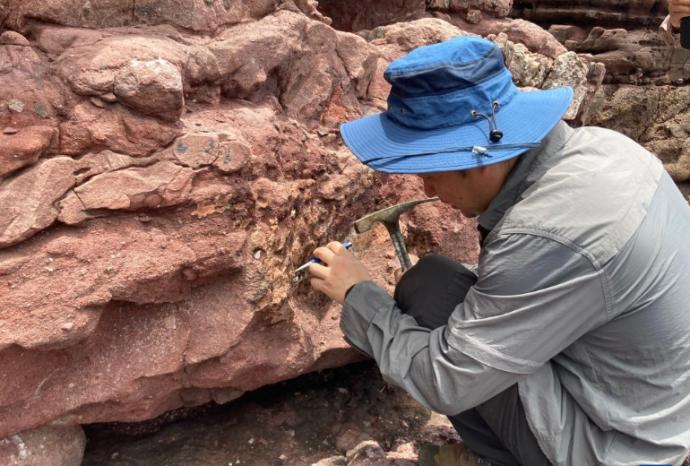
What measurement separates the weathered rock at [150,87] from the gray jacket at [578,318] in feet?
2.87

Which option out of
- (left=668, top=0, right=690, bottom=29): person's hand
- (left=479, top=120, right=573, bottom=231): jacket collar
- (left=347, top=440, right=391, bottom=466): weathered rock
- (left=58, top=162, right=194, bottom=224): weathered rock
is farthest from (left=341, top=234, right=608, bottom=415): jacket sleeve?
(left=668, top=0, right=690, bottom=29): person's hand

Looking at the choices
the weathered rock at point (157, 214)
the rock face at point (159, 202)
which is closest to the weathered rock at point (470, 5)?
the rock face at point (159, 202)

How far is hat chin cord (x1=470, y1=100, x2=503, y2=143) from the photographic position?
1.34 m

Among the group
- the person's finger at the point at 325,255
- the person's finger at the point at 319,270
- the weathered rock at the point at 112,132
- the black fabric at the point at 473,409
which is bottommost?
the black fabric at the point at 473,409

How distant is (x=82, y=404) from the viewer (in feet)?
5.55

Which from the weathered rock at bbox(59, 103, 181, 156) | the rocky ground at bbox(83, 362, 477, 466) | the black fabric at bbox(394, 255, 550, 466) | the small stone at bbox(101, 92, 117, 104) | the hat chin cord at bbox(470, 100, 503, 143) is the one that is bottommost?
the rocky ground at bbox(83, 362, 477, 466)

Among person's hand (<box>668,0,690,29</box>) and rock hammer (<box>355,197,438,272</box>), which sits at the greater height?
person's hand (<box>668,0,690,29</box>)

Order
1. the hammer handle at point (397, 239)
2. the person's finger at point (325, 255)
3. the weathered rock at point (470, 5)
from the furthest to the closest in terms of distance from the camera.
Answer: the weathered rock at point (470, 5), the hammer handle at point (397, 239), the person's finger at point (325, 255)

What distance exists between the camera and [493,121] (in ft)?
4.51

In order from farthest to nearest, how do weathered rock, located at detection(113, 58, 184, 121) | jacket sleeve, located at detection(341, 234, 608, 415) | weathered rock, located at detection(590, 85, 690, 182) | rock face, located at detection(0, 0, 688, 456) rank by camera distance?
weathered rock, located at detection(590, 85, 690, 182)
weathered rock, located at detection(113, 58, 184, 121)
rock face, located at detection(0, 0, 688, 456)
jacket sleeve, located at detection(341, 234, 608, 415)

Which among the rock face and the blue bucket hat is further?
the rock face

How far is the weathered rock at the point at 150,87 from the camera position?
1.68 metres

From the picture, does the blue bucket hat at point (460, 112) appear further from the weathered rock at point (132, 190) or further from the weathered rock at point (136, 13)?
the weathered rock at point (136, 13)

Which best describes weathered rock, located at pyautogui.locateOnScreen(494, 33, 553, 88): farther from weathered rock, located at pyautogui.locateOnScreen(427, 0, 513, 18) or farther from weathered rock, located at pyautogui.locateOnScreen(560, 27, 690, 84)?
weathered rock, located at pyautogui.locateOnScreen(560, 27, 690, 84)
